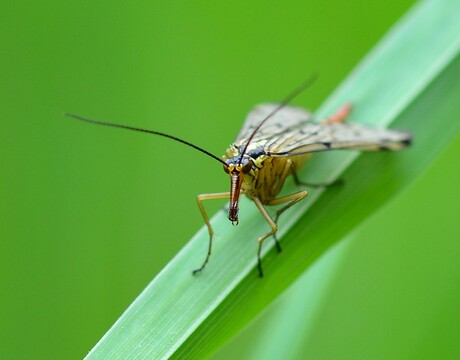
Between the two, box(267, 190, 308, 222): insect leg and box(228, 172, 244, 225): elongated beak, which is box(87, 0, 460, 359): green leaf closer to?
box(267, 190, 308, 222): insect leg

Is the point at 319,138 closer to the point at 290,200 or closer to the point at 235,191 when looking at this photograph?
the point at 290,200

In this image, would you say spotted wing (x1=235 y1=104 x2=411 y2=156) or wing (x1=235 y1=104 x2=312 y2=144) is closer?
spotted wing (x1=235 y1=104 x2=411 y2=156)

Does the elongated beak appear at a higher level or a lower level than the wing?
lower

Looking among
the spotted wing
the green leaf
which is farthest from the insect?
the green leaf

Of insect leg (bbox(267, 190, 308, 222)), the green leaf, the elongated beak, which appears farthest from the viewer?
insect leg (bbox(267, 190, 308, 222))

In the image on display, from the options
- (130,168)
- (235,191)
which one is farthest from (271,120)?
(235,191)

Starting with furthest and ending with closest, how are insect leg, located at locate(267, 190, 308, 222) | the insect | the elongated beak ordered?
insect leg, located at locate(267, 190, 308, 222) → the insect → the elongated beak

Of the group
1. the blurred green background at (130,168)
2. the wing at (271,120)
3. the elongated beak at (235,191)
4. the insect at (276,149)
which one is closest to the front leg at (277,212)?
the insect at (276,149)
